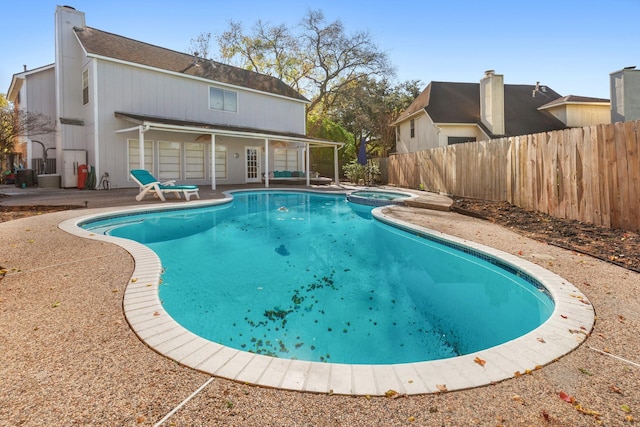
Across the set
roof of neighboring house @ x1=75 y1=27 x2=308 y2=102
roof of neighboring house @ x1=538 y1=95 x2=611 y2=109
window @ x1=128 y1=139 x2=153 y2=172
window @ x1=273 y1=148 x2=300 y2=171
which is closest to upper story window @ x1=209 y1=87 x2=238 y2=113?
roof of neighboring house @ x1=75 y1=27 x2=308 y2=102

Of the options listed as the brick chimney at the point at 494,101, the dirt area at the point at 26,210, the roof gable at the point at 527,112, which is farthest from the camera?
the roof gable at the point at 527,112

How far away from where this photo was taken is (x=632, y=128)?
18.5ft

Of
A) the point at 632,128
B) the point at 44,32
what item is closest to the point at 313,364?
the point at 632,128

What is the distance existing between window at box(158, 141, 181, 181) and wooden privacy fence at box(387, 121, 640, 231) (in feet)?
40.3

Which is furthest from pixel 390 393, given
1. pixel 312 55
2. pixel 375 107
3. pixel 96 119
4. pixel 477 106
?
pixel 312 55

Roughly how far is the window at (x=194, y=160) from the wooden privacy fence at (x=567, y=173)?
1186cm

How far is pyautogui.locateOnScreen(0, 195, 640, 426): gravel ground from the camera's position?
5.59 ft

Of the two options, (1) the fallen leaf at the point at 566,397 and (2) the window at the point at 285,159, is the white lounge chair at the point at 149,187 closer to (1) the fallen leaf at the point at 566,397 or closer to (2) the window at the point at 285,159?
(2) the window at the point at 285,159

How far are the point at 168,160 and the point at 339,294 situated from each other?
14.3m

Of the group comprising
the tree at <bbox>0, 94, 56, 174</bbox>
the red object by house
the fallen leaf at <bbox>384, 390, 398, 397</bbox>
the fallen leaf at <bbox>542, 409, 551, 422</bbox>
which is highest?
the tree at <bbox>0, 94, 56, 174</bbox>

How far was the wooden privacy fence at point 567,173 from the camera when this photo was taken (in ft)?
18.9

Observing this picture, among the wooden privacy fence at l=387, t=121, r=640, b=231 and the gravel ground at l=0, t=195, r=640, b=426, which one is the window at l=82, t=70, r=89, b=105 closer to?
the gravel ground at l=0, t=195, r=640, b=426

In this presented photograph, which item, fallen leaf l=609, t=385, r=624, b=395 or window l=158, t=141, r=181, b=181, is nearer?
fallen leaf l=609, t=385, r=624, b=395

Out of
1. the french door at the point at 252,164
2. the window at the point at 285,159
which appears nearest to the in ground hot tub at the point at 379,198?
the french door at the point at 252,164
